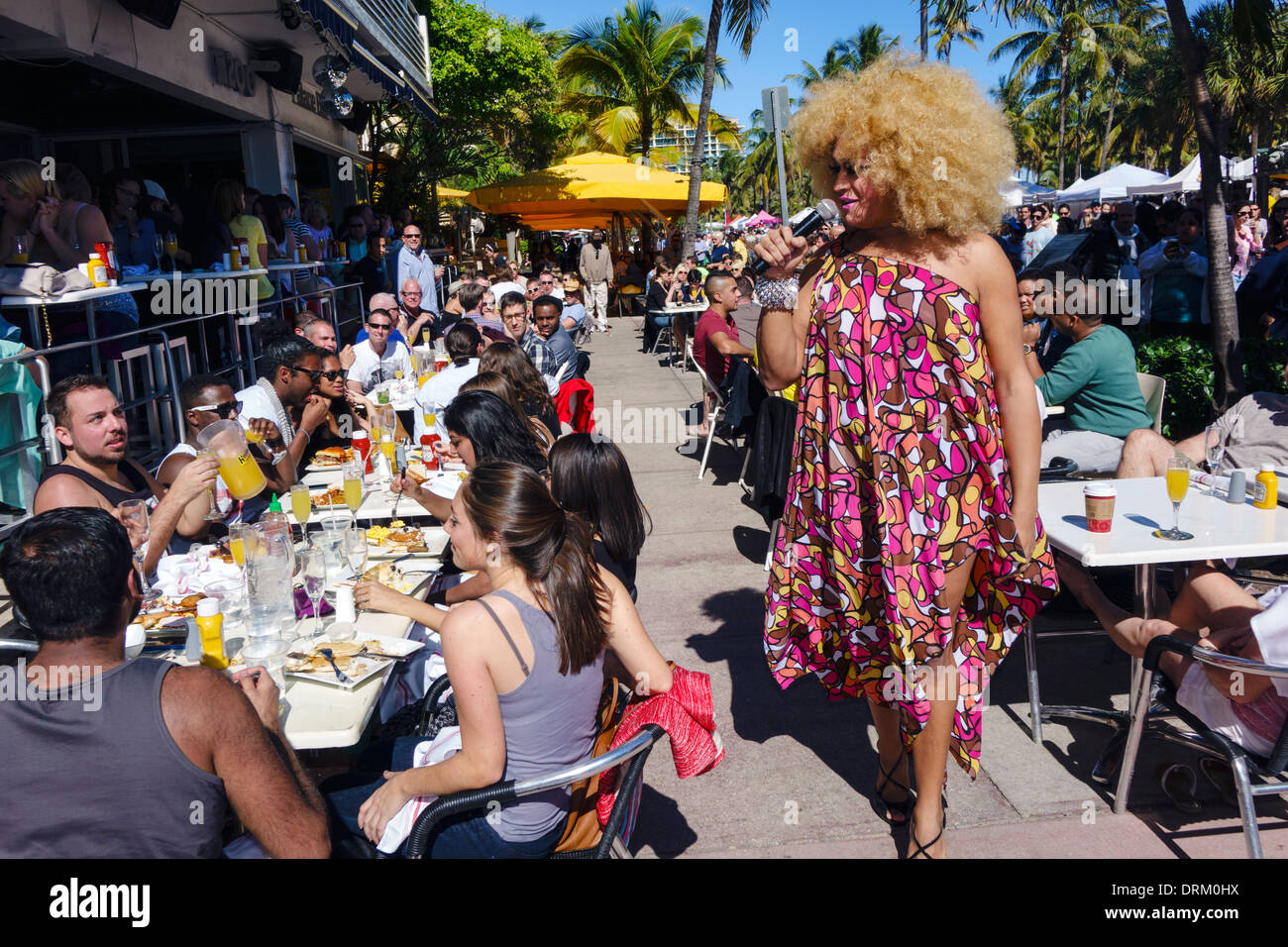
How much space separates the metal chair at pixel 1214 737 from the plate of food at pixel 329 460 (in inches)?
145

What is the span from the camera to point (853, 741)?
11.1 ft

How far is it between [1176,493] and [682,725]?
2044 millimetres

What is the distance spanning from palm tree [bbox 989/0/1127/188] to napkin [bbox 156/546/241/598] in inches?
1566

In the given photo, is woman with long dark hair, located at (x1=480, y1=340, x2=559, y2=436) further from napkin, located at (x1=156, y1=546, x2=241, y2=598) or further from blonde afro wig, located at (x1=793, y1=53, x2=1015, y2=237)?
blonde afro wig, located at (x1=793, y1=53, x2=1015, y2=237)

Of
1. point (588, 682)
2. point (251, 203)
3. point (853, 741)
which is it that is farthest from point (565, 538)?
point (251, 203)

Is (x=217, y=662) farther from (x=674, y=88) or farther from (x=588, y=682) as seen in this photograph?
(x=674, y=88)

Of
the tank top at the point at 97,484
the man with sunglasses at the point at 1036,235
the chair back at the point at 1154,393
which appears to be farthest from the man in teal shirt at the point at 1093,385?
the man with sunglasses at the point at 1036,235

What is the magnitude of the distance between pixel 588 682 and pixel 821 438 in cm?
89

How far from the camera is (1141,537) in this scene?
3.04 meters

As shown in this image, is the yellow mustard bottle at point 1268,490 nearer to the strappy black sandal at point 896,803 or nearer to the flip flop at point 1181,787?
the flip flop at point 1181,787

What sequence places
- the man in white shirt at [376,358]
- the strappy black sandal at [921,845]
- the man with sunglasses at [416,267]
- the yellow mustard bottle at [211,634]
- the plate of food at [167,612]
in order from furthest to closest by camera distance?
1. the man with sunglasses at [416,267]
2. the man in white shirt at [376,358]
3. the plate of food at [167,612]
4. the strappy black sandal at [921,845]
5. the yellow mustard bottle at [211,634]

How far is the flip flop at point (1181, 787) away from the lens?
2887mm

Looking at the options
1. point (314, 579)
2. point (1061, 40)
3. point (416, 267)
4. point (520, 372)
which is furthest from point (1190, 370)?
point (1061, 40)

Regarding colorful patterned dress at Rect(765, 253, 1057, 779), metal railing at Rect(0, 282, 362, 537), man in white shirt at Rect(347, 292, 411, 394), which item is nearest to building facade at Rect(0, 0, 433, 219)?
metal railing at Rect(0, 282, 362, 537)
